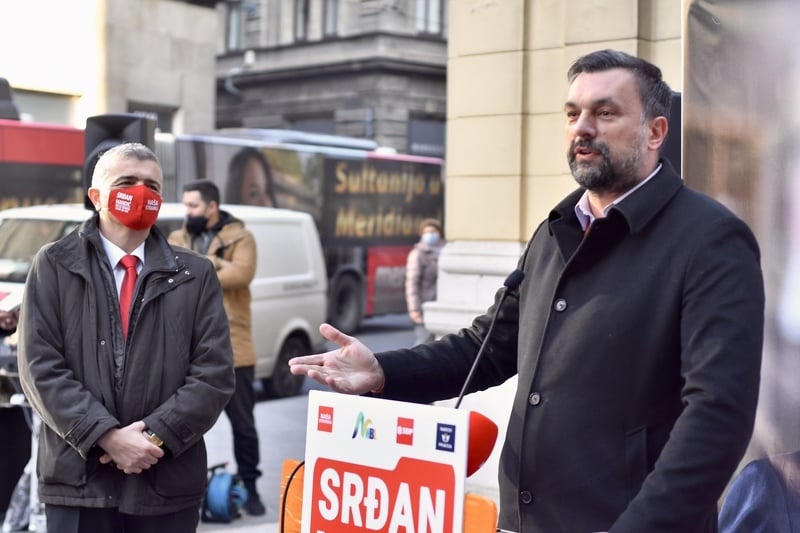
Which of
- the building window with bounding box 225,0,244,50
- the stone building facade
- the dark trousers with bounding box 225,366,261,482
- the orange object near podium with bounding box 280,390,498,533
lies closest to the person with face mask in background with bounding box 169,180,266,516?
the dark trousers with bounding box 225,366,261,482

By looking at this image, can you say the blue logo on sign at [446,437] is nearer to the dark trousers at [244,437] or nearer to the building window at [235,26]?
the dark trousers at [244,437]

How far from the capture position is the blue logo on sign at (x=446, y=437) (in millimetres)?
2691

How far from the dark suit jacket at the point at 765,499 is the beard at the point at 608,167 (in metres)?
1.71

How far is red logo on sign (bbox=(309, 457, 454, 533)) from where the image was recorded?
270 centimetres

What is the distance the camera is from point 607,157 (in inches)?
108

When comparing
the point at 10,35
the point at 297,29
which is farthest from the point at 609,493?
the point at 297,29

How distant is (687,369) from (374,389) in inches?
34.3

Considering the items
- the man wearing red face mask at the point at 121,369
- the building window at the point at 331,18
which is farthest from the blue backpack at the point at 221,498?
the building window at the point at 331,18

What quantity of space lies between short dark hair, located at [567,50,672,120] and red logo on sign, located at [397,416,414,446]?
88 cm

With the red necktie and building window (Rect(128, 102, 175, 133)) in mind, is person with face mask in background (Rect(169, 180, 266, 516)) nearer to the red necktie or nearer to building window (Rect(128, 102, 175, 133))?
the red necktie

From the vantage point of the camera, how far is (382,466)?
280 centimetres

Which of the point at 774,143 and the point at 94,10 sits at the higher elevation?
the point at 94,10

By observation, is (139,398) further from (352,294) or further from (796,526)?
(352,294)

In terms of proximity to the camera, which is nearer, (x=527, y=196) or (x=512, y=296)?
(x=512, y=296)
